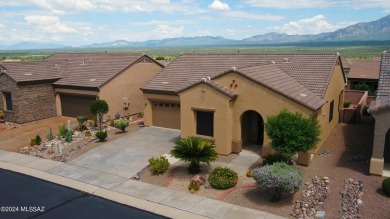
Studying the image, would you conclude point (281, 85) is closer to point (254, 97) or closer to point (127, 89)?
point (254, 97)

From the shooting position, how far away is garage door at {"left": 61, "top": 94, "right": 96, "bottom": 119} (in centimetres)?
3042

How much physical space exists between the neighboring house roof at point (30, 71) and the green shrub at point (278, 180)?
76.2ft

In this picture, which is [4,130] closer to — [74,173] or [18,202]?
[74,173]

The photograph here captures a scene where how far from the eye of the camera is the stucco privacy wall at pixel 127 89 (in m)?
29.6

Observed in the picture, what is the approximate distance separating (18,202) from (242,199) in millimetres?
9774

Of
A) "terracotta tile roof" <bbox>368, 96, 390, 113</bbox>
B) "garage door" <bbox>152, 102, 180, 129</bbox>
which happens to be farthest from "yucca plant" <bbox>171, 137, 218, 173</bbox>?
"garage door" <bbox>152, 102, 180, 129</bbox>

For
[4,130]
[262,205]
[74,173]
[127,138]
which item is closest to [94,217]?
[74,173]

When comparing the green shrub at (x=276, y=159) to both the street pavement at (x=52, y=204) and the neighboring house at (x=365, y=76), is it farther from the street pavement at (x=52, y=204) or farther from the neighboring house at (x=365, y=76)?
the neighboring house at (x=365, y=76)

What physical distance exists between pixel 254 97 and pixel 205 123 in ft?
11.1

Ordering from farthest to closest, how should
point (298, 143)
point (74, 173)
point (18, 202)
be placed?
point (74, 173) → point (298, 143) → point (18, 202)

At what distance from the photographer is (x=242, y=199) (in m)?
14.8

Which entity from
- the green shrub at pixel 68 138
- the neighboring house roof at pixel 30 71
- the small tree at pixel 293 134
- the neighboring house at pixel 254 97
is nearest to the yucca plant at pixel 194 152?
the neighboring house at pixel 254 97

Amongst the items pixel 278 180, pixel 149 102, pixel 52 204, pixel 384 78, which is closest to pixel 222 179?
pixel 278 180

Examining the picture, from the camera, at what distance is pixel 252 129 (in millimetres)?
22375
